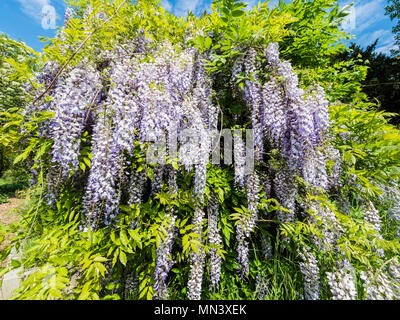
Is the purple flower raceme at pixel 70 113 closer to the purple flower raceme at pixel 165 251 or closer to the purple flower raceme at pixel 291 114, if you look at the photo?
the purple flower raceme at pixel 165 251

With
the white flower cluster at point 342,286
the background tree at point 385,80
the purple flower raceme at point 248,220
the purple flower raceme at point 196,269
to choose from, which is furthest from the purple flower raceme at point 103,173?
the background tree at point 385,80

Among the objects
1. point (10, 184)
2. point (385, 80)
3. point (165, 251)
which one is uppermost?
point (385, 80)

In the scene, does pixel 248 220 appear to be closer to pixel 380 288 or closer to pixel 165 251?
pixel 165 251

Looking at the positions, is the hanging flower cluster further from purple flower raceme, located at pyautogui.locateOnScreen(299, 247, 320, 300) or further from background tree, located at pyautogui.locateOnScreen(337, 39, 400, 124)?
background tree, located at pyautogui.locateOnScreen(337, 39, 400, 124)

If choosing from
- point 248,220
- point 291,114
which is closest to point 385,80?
point 291,114

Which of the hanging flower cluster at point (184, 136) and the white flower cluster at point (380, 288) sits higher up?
the hanging flower cluster at point (184, 136)

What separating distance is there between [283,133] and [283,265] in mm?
1746

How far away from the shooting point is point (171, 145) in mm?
1802

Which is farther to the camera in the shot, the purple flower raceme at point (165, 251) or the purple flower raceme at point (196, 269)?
the purple flower raceme at point (196, 269)

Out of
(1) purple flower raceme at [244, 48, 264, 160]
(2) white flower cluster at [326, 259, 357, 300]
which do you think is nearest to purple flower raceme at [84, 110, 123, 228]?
(1) purple flower raceme at [244, 48, 264, 160]
